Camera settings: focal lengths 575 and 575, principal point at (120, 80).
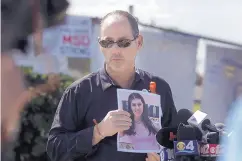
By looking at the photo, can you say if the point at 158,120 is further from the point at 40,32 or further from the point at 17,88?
the point at 40,32

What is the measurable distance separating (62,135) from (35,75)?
3.64 meters

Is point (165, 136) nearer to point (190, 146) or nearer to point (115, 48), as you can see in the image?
point (190, 146)

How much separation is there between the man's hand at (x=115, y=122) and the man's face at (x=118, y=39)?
0.23m

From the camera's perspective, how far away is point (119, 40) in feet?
7.86

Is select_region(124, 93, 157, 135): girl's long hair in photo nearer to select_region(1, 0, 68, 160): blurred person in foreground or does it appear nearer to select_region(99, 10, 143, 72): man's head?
select_region(99, 10, 143, 72): man's head

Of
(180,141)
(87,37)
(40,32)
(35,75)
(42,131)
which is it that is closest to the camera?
(180,141)

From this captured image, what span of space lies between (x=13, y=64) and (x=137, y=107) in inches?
144

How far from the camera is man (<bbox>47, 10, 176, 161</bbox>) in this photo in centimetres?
239

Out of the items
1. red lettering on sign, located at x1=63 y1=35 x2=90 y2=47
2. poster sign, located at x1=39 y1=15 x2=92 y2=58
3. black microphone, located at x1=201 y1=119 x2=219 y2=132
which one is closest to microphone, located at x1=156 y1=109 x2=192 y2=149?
black microphone, located at x1=201 y1=119 x2=219 y2=132

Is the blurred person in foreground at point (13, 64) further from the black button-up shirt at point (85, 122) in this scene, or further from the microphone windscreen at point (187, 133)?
the microphone windscreen at point (187, 133)

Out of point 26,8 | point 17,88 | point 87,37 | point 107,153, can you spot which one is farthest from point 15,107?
point 107,153

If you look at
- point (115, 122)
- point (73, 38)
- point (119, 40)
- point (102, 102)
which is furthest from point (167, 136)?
point (73, 38)

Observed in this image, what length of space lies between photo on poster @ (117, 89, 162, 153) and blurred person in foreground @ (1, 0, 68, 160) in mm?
3162

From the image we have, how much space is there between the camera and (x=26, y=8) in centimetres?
668
